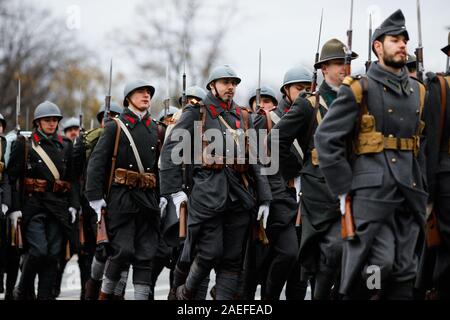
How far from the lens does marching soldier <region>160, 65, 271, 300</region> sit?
963cm

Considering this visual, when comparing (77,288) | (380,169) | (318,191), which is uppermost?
(380,169)

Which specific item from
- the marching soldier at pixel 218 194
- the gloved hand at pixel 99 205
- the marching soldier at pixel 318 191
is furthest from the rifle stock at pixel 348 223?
the gloved hand at pixel 99 205

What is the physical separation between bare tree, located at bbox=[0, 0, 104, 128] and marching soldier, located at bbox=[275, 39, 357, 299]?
35.4m

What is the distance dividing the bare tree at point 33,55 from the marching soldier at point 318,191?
3543 centimetres

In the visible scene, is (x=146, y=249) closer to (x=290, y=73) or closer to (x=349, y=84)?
(x=290, y=73)

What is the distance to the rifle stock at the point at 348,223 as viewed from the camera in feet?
25.6

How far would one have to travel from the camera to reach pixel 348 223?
785 centimetres

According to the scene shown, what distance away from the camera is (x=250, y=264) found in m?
10.6

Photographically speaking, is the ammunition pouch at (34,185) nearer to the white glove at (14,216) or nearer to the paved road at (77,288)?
the white glove at (14,216)

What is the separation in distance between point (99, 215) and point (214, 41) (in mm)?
30218

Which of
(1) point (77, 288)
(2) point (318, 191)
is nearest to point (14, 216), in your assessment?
(1) point (77, 288)

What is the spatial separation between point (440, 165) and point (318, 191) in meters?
1.10

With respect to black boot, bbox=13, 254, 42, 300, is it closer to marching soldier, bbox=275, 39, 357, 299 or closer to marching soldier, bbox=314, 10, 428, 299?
marching soldier, bbox=275, 39, 357, 299

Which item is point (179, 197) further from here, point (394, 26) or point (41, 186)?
point (394, 26)
